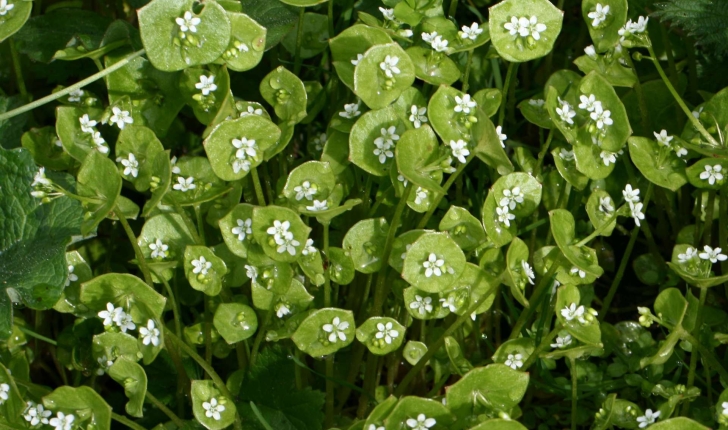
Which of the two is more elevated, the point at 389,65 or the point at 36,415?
the point at 389,65

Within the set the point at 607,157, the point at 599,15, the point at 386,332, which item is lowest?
the point at 386,332

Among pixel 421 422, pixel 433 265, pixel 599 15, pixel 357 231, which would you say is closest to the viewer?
pixel 421 422

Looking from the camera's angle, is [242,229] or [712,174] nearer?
[242,229]

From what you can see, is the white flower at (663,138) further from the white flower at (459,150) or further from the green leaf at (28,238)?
the green leaf at (28,238)

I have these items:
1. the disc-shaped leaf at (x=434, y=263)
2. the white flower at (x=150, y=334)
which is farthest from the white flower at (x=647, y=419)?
the white flower at (x=150, y=334)

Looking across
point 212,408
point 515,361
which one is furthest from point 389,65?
point 212,408

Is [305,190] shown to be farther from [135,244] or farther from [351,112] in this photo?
[135,244]

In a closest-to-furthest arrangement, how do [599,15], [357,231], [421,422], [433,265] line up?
[421,422]
[433,265]
[357,231]
[599,15]

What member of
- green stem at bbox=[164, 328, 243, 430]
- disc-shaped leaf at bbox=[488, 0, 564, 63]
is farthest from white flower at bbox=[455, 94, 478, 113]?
green stem at bbox=[164, 328, 243, 430]

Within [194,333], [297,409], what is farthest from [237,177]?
[297,409]
